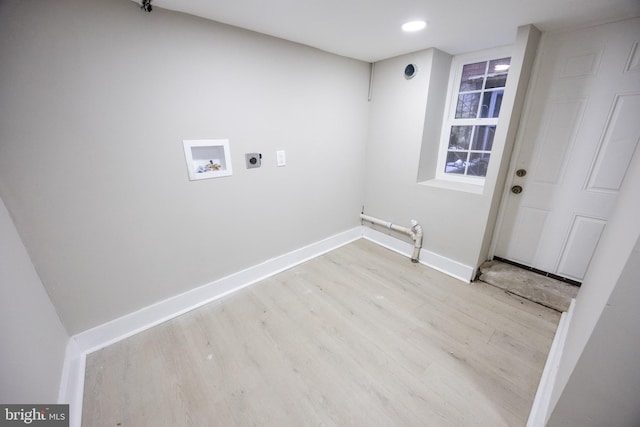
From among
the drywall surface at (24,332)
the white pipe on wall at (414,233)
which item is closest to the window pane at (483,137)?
the white pipe on wall at (414,233)

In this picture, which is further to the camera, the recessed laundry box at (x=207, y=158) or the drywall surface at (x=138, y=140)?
the recessed laundry box at (x=207, y=158)

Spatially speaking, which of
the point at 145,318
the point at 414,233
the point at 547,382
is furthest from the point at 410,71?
the point at 145,318

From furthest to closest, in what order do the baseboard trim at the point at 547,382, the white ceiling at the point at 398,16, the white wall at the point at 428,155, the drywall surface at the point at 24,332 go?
1. the white wall at the point at 428,155
2. the white ceiling at the point at 398,16
3. the baseboard trim at the point at 547,382
4. the drywall surface at the point at 24,332

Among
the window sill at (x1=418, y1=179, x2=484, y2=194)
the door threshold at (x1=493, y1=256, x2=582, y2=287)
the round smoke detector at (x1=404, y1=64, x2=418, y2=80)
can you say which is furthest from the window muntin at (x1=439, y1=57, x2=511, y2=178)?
the door threshold at (x1=493, y1=256, x2=582, y2=287)

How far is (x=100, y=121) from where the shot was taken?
1391 millimetres

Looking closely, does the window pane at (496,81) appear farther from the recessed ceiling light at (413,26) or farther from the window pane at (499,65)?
the recessed ceiling light at (413,26)

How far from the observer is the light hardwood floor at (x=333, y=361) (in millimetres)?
1262

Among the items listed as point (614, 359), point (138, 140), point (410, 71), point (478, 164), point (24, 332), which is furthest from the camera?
point (478, 164)

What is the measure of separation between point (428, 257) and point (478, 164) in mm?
1106

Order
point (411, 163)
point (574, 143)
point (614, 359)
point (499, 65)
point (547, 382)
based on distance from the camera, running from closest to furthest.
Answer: point (614, 359)
point (547, 382)
point (574, 143)
point (499, 65)
point (411, 163)

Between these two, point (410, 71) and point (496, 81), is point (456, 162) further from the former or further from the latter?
point (410, 71)

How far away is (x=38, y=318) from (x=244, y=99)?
1.80 m

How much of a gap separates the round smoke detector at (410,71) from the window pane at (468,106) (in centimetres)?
58

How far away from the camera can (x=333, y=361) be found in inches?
60.9
